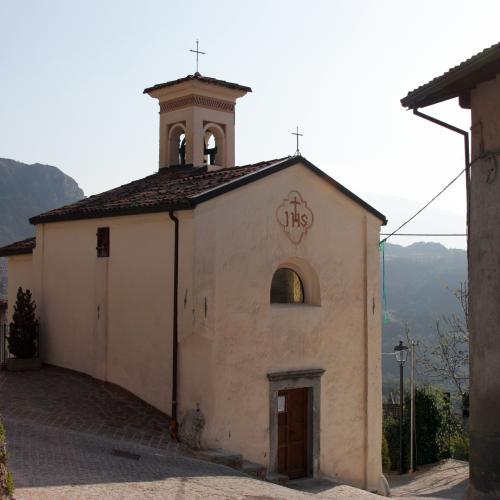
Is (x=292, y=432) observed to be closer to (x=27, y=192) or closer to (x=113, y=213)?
(x=113, y=213)

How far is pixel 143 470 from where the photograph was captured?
36.8 ft

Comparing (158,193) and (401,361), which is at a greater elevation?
(158,193)

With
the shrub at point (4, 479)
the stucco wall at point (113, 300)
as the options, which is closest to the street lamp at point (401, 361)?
the stucco wall at point (113, 300)

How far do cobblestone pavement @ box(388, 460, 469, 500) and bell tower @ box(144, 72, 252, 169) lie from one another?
9.51 meters

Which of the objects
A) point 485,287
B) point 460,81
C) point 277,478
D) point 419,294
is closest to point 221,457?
point 277,478

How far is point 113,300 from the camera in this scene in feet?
Answer: 52.4

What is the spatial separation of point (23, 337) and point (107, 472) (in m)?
7.53

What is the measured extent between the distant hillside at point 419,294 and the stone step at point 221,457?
6445cm

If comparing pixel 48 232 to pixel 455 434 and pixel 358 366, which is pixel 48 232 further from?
pixel 455 434

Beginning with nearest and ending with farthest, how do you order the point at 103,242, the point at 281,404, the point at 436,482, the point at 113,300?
the point at 281,404 < the point at 113,300 < the point at 103,242 < the point at 436,482

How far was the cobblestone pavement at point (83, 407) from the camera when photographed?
43.9 feet

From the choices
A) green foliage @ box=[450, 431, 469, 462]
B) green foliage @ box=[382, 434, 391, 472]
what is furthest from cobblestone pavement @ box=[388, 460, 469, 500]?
green foliage @ box=[450, 431, 469, 462]

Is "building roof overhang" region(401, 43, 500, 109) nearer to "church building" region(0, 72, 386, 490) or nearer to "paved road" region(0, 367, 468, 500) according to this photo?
"church building" region(0, 72, 386, 490)

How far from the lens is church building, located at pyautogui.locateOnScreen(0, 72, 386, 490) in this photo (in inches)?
549
